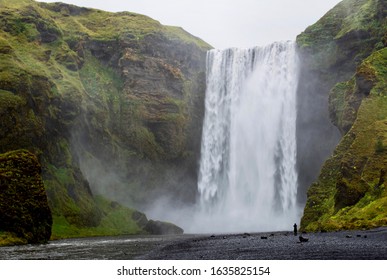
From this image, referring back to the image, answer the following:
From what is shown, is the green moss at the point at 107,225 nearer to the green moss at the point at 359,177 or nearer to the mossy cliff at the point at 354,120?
the mossy cliff at the point at 354,120

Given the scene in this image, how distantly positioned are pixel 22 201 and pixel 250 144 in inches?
2290

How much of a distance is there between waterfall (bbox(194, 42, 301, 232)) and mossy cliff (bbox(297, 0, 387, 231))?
7.26 metres

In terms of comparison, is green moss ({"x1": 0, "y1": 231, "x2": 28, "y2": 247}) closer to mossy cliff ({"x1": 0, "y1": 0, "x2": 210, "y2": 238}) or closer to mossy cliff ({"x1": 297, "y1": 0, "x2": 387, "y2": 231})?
mossy cliff ({"x1": 0, "y1": 0, "x2": 210, "y2": 238})

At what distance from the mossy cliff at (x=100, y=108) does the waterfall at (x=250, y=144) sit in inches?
270

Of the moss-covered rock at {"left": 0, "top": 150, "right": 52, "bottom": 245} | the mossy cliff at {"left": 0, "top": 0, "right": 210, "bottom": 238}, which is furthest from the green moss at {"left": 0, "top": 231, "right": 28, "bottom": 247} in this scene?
the mossy cliff at {"left": 0, "top": 0, "right": 210, "bottom": 238}

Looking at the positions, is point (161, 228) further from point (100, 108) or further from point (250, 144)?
point (100, 108)

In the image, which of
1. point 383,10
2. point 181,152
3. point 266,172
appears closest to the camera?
point 383,10

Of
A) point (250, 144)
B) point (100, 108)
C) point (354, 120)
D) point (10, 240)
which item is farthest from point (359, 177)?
point (100, 108)

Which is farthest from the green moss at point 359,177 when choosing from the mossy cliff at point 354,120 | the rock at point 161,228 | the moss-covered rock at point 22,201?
the moss-covered rock at point 22,201

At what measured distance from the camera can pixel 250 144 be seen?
113 meters

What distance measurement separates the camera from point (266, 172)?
107 metres

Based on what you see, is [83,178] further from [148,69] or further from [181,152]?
[148,69]
